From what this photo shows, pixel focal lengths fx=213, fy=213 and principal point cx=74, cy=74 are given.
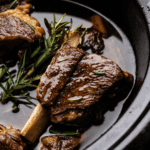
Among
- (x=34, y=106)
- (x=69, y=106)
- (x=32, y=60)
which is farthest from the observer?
(x=32, y=60)

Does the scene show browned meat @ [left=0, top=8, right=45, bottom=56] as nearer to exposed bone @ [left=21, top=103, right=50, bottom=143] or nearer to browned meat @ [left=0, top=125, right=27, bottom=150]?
Result: exposed bone @ [left=21, top=103, right=50, bottom=143]

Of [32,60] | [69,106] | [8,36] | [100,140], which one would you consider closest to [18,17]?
[8,36]

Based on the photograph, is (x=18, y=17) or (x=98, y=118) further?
(x=18, y=17)

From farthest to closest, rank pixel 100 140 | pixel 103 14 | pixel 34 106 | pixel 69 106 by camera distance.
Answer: pixel 103 14 → pixel 34 106 → pixel 69 106 → pixel 100 140

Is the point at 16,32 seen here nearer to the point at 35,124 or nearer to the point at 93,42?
the point at 93,42

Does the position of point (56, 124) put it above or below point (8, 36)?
below

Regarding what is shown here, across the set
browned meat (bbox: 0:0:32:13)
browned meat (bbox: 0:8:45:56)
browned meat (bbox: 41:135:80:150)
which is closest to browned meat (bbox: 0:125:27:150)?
browned meat (bbox: 41:135:80:150)

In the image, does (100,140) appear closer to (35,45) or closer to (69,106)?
(69,106)

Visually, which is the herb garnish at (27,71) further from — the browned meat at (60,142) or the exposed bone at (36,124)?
the browned meat at (60,142)

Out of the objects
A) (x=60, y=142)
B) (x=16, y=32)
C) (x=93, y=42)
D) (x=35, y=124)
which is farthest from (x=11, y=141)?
(x=93, y=42)
